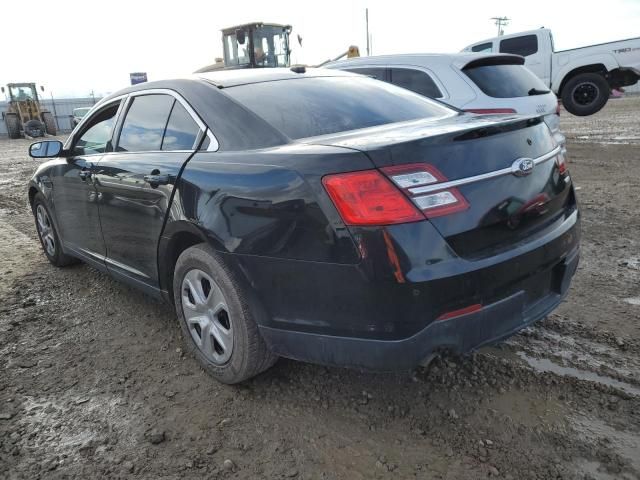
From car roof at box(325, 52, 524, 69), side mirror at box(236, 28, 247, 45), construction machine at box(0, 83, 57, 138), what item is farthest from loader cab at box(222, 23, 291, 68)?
construction machine at box(0, 83, 57, 138)

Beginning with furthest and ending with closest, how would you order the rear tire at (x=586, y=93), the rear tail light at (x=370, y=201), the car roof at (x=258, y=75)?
1. the rear tire at (x=586, y=93)
2. the car roof at (x=258, y=75)
3. the rear tail light at (x=370, y=201)

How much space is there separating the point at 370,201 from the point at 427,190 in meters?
0.22

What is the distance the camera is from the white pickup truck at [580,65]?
12.1m

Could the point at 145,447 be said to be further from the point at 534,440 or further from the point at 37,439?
the point at 534,440

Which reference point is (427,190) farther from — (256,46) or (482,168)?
(256,46)

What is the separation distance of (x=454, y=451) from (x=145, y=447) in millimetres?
1296

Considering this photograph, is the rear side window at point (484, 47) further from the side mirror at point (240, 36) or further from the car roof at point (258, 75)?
the car roof at point (258, 75)

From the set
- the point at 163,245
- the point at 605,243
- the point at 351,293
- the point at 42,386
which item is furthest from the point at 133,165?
the point at 605,243

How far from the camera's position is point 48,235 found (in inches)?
186

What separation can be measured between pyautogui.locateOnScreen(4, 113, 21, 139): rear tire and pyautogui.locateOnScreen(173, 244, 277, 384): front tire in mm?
30521

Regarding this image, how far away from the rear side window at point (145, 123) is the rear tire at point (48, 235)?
1588mm

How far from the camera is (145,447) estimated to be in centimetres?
225

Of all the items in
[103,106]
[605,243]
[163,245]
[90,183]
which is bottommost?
[605,243]

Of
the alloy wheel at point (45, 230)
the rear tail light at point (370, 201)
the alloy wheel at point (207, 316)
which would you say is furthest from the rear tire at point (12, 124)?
the rear tail light at point (370, 201)
